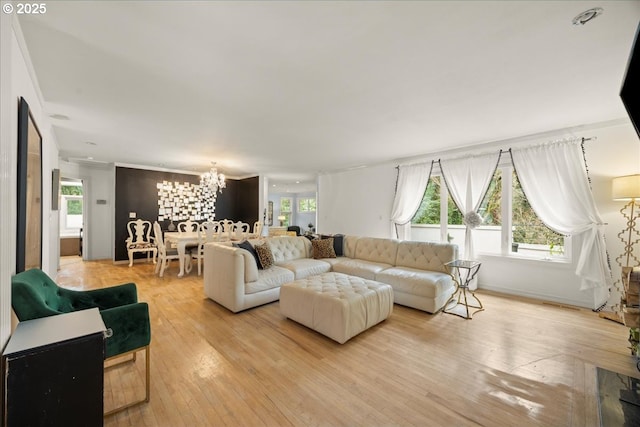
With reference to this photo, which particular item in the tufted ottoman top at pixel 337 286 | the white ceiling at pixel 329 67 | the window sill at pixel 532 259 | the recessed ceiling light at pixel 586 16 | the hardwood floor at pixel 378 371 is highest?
the recessed ceiling light at pixel 586 16

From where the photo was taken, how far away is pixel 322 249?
15.4 ft

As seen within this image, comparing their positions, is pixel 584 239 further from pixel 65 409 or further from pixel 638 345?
pixel 65 409

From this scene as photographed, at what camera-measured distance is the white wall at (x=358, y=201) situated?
591 cm

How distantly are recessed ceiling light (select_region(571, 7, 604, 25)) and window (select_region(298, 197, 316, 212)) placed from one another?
11.6m

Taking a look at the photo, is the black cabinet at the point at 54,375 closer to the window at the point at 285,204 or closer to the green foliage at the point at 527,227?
the green foliage at the point at 527,227

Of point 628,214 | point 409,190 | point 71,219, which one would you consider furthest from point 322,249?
point 71,219

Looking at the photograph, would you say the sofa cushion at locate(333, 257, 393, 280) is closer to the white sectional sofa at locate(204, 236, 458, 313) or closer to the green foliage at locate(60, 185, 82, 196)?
the white sectional sofa at locate(204, 236, 458, 313)

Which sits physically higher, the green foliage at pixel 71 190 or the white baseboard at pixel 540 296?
the green foliage at pixel 71 190

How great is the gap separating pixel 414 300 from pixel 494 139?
9.71 ft

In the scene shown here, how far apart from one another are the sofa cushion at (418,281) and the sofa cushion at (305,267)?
0.95 m

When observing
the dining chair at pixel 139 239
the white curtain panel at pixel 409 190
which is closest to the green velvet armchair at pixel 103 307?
the dining chair at pixel 139 239

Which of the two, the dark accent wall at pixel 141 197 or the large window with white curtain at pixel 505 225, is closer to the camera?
the large window with white curtain at pixel 505 225

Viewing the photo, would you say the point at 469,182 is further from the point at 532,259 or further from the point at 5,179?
the point at 5,179

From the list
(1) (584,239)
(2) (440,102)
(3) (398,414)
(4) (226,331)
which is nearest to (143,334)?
(4) (226,331)
